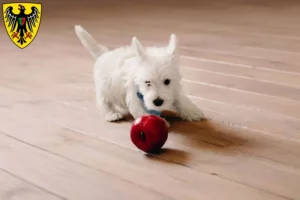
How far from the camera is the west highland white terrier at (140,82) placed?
4.85ft

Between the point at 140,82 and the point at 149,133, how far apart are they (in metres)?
0.18

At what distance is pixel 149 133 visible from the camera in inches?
54.4

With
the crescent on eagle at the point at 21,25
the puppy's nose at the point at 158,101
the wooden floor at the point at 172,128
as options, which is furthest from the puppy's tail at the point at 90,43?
the crescent on eagle at the point at 21,25

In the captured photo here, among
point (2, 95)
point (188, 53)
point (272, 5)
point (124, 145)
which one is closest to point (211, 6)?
point (272, 5)

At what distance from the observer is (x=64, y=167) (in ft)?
4.45

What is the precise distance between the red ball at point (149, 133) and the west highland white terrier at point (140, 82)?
88 mm

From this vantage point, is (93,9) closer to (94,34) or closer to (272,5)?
(94,34)

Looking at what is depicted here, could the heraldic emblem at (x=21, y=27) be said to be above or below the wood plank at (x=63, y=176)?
above

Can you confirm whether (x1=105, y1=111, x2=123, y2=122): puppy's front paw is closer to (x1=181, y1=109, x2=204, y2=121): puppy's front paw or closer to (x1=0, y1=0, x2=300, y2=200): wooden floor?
(x1=0, y1=0, x2=300, y2=200): wooden floor

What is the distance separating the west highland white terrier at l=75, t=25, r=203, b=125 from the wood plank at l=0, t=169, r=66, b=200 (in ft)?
1.33

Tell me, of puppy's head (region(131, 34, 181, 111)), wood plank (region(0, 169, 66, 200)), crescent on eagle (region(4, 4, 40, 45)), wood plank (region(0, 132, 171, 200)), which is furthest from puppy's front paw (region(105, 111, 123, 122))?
crescent on eagle (region(4, 4, 40, 45))

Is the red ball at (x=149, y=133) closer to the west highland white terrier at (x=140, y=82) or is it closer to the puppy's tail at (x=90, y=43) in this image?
the west highland white terrier at (x=140, y=82)

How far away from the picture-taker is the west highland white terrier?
1479mm

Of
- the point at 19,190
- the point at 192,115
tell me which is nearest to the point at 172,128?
the point at 192,115
